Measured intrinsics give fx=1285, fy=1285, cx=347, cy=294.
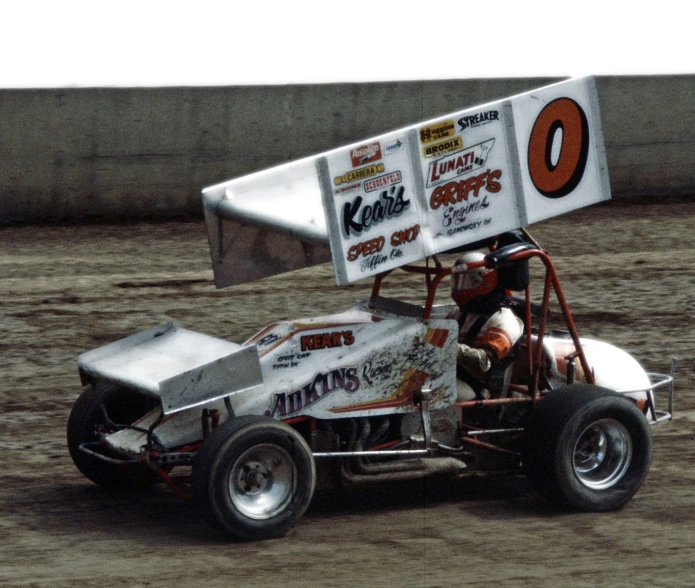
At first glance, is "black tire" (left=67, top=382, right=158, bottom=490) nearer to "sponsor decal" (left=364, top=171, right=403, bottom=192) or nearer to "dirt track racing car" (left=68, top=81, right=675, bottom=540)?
"dirt track racing car" (left=68, top=81, right=675, bottom=540)

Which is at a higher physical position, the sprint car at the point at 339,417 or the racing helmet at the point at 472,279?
the racing helmet at the point at 472,279

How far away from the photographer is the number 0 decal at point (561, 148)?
6762mm

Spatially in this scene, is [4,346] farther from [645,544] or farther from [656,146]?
[656,146]

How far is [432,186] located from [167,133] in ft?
31.7

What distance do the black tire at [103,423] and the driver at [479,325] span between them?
1.81 meters

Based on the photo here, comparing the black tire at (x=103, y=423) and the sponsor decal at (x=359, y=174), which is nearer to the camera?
the sponsor decal at (x=359, y=174)

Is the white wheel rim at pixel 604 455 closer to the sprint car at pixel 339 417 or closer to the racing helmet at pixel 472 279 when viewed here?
the sprint car at pixel 339 417

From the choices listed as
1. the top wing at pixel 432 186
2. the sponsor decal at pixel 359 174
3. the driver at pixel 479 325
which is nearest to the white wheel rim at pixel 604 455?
the driver at pixel 479 325

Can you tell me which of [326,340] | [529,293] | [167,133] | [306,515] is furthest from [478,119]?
[167,133]

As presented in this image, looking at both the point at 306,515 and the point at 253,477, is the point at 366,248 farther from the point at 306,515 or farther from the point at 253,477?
the point at 306,515

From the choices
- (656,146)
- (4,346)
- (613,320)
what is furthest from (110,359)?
(656,146)

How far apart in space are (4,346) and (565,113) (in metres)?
5.99

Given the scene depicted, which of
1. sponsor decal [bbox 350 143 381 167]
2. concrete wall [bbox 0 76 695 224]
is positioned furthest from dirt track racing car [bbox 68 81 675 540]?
concrete wall [bbox 0 76 695 224]

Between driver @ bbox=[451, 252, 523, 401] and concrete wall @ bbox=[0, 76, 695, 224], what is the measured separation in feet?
29.5
